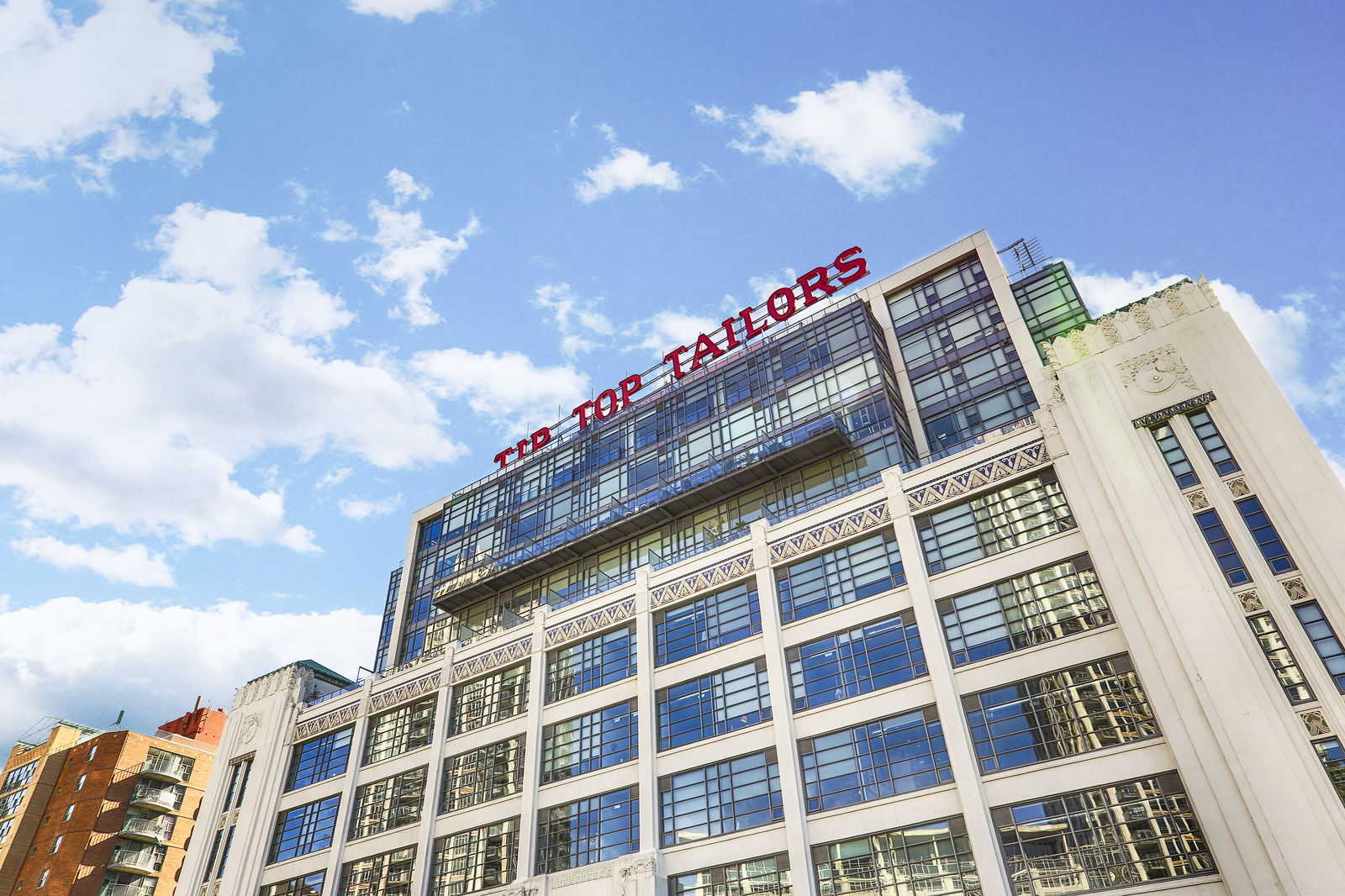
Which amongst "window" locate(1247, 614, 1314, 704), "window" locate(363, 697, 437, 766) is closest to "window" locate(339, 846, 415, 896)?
"window" locate(363, 697, 437, 766)

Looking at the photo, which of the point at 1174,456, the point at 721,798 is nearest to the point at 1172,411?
the point at 1174,456

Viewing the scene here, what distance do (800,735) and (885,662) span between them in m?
4.88

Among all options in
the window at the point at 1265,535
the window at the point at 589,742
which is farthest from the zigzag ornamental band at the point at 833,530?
the window at the point at 1265,535

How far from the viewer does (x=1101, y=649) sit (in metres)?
34.6

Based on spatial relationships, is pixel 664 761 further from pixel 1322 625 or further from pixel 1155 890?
pixel 1322 625

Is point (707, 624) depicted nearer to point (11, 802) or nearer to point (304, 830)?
point (304, 830)

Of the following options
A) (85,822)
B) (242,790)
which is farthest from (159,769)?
(242,790)

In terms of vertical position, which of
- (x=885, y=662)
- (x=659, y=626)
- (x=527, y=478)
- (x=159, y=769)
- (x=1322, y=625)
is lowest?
(x=1322, y=625)

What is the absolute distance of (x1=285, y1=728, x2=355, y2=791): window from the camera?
189 feet

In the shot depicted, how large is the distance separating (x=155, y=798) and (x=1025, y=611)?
7746 centimetres

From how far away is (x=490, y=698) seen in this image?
53.5 metres

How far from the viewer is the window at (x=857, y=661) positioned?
3934 cm

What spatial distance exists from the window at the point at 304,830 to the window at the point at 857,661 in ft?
102

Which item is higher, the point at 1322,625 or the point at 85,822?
the point at 85,822
